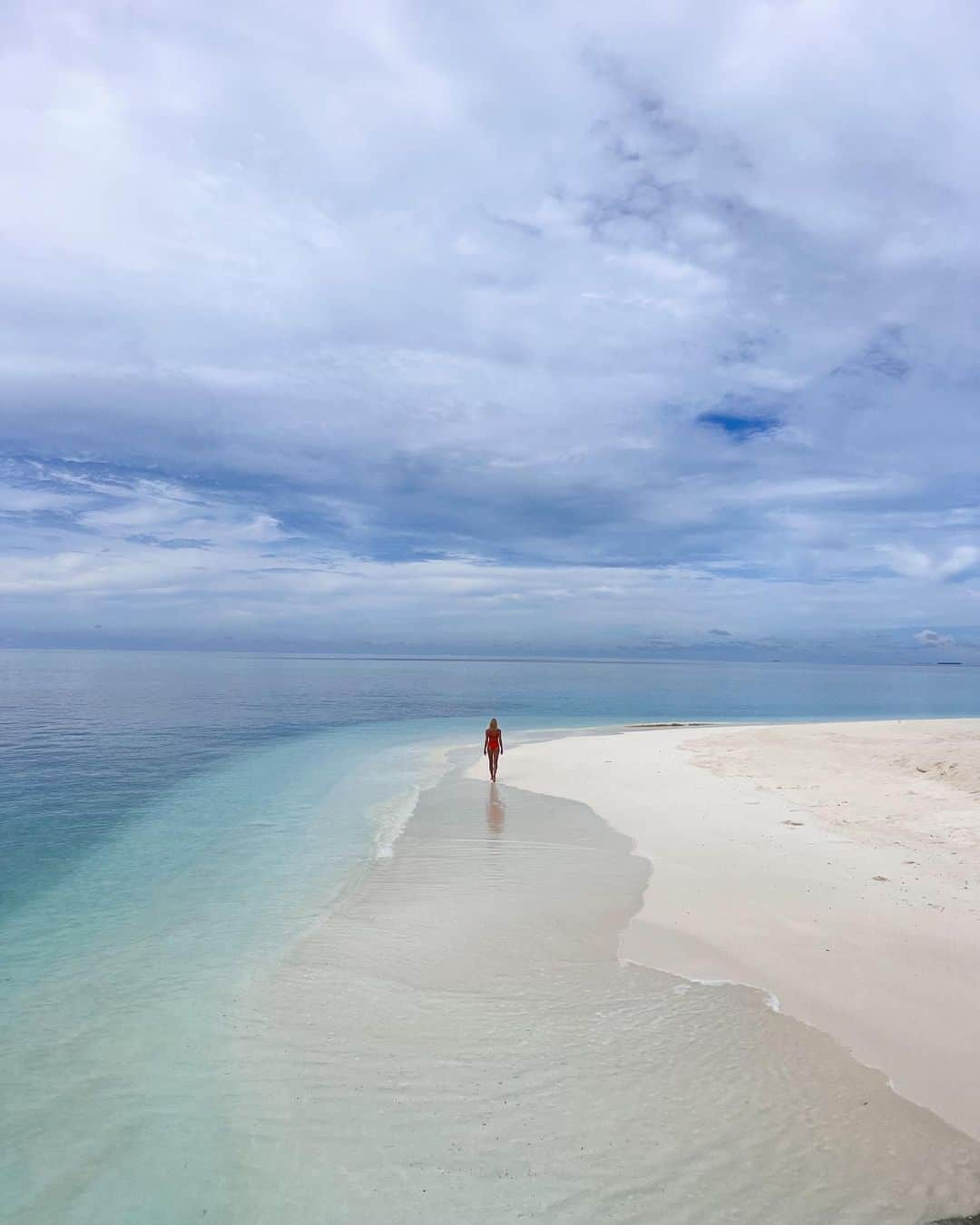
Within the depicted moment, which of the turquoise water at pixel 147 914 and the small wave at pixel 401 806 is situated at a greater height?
the small wave at pixel 401 806

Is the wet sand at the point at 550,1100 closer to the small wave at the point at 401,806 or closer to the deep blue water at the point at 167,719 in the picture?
the small wave at the point at 401,806

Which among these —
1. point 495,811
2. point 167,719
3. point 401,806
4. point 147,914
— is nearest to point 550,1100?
point 147,914

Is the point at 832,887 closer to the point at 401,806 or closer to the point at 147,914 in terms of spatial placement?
the point at 147,914

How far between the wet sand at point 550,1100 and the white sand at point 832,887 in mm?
585

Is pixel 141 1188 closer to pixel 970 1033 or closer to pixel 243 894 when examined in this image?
pixel 243 894

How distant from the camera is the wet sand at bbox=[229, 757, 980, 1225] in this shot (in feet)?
19.6

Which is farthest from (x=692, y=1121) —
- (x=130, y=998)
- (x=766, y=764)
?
(x=766, y=764)

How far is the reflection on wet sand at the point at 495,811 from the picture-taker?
1844cm

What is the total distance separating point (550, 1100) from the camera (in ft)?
23.6

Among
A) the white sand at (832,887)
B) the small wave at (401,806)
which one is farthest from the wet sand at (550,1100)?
the small wave at (401,806)

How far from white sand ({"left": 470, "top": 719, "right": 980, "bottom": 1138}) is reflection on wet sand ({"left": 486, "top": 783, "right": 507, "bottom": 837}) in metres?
1.76

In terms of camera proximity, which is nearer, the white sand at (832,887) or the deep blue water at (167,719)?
the white sand at (832,887)

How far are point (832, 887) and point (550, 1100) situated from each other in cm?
789

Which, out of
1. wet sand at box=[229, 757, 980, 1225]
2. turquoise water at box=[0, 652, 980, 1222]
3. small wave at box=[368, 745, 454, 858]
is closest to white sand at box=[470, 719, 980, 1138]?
wet sand at box=[229, 757, 980, 1225]
